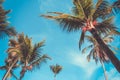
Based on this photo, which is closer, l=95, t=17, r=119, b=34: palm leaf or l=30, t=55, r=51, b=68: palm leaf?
l=95, t=17, r=119, b=34: palm leaf

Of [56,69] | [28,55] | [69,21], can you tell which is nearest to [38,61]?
[28,55]

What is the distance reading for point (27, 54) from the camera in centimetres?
3422

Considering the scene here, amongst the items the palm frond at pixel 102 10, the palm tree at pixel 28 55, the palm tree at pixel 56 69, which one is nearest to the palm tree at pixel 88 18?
the palm frond at pixel 102 10

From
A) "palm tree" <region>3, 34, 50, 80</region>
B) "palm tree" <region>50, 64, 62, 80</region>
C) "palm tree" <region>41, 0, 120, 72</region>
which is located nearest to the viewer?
"palm tree" <region>41, 0, 120, 72</region>

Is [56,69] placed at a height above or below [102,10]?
above

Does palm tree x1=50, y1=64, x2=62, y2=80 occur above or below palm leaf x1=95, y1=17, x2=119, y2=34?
above

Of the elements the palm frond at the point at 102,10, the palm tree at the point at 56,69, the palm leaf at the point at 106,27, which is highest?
the palm tree at the point at 56,69

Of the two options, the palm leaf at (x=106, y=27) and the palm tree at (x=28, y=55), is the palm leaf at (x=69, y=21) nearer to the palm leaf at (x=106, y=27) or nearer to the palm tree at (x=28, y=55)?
the palm leaf at (x=106, y=27)

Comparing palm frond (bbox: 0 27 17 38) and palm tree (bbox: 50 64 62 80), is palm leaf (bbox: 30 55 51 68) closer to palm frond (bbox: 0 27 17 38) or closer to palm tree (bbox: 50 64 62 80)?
palm frond (bbox: 0 27 17 38)

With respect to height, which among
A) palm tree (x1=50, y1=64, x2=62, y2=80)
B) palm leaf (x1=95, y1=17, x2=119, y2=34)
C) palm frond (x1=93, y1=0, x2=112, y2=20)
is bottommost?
palm leaf (x1=95, y1=17, x2=119, y2=34)

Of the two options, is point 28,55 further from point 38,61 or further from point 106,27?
point 106,27

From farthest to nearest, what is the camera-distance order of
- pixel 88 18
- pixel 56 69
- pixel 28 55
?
1. pixel 56 69
2. pixel 28 55
3. pixel 88 18

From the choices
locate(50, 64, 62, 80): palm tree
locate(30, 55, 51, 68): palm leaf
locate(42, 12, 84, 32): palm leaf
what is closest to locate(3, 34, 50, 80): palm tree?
locate(30, 55, 51, 68): palm leaf

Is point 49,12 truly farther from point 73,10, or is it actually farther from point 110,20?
point 110,20
